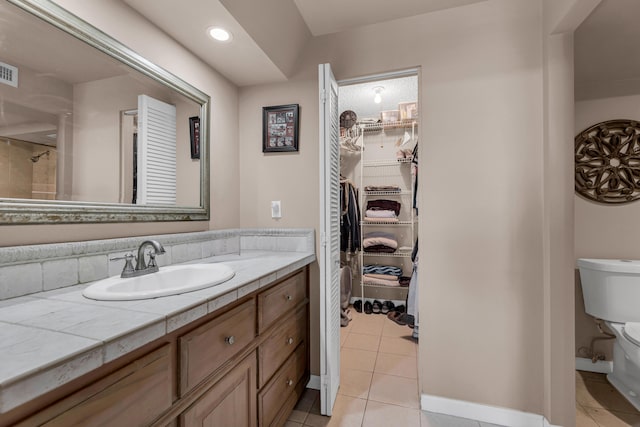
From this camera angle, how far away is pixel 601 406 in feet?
5.80

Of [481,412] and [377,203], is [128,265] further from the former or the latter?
[377,203]

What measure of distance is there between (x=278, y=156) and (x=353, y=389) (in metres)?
1.70

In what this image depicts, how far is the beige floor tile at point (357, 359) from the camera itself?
2221 millimetres

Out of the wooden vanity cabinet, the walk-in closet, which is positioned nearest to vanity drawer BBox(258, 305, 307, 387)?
the wooden vanity cabinet

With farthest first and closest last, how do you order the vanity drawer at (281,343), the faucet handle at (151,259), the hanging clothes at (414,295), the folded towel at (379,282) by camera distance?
the folded towel at (379,282)
the hanging clothes at (414,295)
the vanity drawer at (281,343)
the faucet handle at (151,259)

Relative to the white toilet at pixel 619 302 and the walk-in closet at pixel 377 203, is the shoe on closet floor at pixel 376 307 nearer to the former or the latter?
the walk-in closet at pixel 377 203

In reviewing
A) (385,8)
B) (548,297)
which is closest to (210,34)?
(385,8)

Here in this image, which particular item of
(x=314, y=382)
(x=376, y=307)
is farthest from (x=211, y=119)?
(x=376, y=307)

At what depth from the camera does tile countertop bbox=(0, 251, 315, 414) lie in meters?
0.49

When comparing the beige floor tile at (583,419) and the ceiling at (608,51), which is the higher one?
the ceiling at (608,51)

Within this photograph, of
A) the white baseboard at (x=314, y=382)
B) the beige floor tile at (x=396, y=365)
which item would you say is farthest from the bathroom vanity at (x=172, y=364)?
the beige floor tile at (x=396, y=365)

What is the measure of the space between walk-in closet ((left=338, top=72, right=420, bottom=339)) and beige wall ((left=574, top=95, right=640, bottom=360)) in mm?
1391

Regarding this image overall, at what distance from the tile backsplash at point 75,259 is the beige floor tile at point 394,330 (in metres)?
1.93

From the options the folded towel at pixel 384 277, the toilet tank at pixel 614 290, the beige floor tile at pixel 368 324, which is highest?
the toilet tank at pixel 614 290
